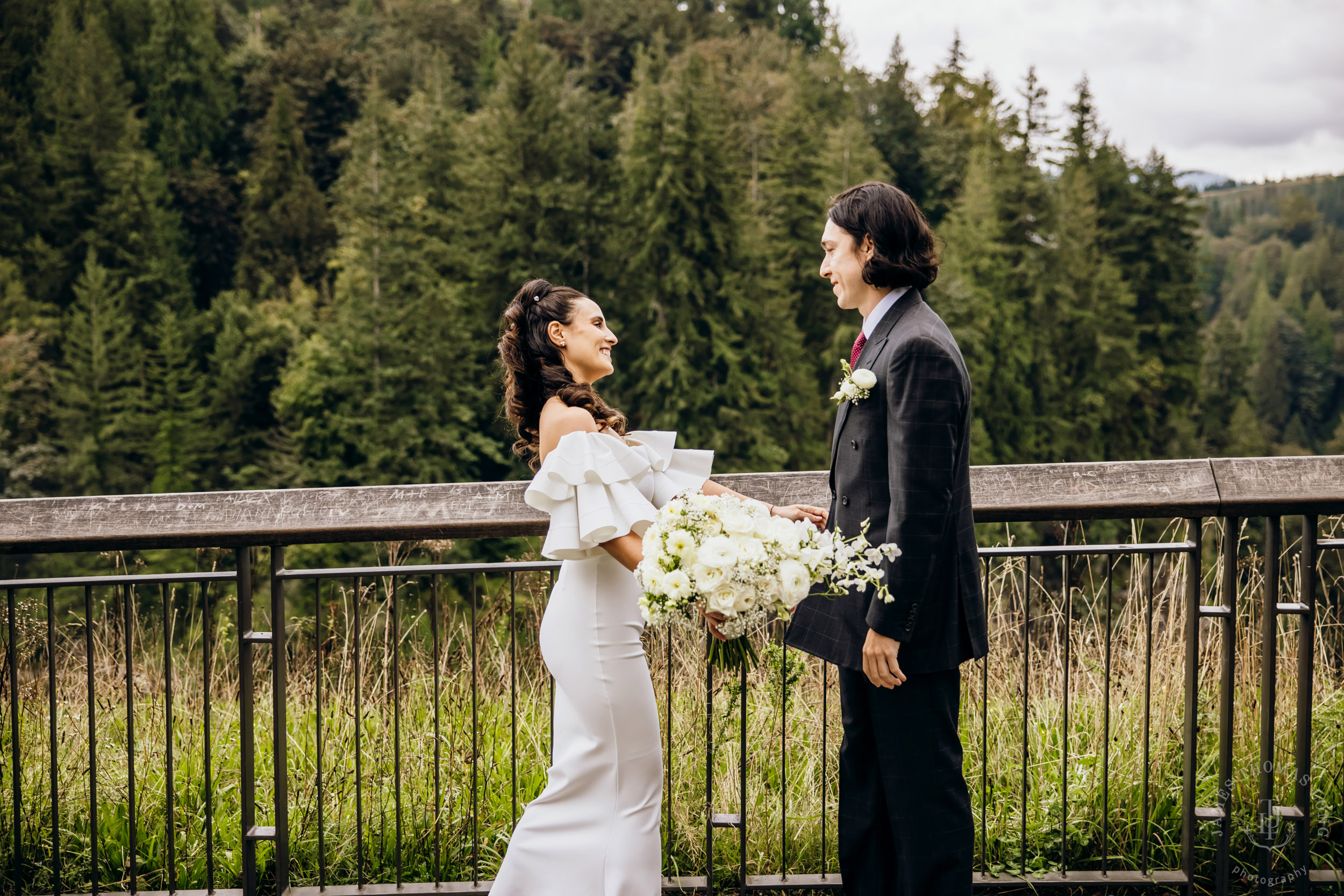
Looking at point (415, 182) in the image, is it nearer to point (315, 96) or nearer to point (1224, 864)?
point (315, 96)

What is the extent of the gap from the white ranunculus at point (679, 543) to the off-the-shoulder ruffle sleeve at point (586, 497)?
0.22 meters

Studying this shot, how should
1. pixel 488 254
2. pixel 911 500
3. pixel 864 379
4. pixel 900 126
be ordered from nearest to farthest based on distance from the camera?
pixel 911 500
pixel 864 379
pixel 488 254
pixel 900 126

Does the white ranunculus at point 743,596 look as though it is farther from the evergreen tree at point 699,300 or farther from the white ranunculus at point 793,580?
the evergreen tree at point 699,300

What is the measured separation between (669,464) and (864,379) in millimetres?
605

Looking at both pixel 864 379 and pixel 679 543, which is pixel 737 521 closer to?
pixel 679 543

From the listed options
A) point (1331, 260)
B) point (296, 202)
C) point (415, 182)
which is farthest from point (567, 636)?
point (1331, 260)

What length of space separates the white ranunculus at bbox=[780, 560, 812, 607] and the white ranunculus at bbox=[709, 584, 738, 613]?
10 cm

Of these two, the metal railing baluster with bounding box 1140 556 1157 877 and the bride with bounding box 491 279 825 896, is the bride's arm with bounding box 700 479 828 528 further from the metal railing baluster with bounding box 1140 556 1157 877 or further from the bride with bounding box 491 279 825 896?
the metal railing baluster with bounding box 1140 556 1157 877

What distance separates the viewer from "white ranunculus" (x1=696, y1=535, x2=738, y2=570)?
83.0 inches

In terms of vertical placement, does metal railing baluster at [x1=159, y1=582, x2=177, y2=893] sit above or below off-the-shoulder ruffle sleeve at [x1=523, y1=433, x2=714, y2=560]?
below

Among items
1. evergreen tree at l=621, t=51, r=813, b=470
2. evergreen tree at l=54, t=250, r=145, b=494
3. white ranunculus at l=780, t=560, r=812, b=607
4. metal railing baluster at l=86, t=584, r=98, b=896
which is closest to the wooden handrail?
metal railing baluster at l=86, t=584, r=98, b=896

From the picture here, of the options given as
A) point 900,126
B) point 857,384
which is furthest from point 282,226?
point 857,384

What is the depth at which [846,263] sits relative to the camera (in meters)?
2.46

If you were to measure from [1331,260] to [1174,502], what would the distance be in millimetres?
69288
